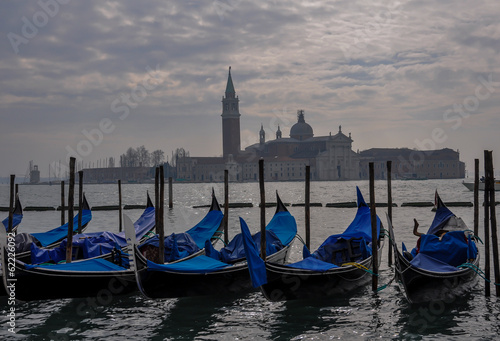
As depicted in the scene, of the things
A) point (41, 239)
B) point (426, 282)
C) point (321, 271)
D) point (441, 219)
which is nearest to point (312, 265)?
point (321, 271)

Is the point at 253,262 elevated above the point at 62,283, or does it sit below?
above

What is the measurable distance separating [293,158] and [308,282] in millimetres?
98043

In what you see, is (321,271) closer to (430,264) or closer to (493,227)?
(430,264)

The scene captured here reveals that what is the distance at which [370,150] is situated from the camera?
369 feet

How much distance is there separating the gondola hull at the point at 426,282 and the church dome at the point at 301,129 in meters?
104

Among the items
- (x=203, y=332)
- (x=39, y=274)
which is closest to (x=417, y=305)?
(x=203, y=332)

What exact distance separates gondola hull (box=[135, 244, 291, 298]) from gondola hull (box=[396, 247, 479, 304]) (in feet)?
7.11

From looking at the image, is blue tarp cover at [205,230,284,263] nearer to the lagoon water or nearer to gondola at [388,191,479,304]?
the lagoon water

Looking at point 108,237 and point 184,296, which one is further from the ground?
point 108,237

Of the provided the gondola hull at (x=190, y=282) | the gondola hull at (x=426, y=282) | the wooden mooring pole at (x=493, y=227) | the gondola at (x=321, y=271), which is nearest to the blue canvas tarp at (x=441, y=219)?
the gondola at (x=321, y=271)

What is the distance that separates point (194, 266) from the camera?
25.2 ft

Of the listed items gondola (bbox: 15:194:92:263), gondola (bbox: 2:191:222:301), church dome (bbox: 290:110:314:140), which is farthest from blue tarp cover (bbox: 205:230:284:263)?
church dome (bbox: 290:110:314:140)

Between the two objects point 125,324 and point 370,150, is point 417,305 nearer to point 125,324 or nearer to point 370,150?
point 125,324

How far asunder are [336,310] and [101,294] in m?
3.13
